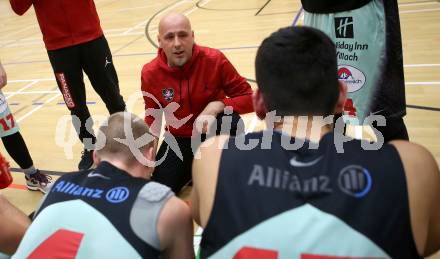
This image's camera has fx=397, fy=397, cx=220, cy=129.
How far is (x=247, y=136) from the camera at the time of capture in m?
1.21

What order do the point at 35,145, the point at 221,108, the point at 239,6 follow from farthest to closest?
1. the point at 239,6
2. the point at 35,145
3. the point at 221,108

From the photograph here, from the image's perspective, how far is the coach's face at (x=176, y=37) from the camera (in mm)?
2484

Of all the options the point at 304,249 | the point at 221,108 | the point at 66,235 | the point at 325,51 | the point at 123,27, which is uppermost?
the point at 325,51

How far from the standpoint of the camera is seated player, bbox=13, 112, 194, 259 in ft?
3.93

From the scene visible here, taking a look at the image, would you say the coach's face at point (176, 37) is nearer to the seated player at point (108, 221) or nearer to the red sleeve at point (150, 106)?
the red sleeve at point (150, 106)

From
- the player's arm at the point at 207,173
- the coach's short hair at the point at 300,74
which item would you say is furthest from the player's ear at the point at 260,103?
the player's arm at the point at 207,173

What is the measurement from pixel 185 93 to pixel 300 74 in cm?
156

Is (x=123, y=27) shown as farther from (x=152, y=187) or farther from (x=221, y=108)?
(x=152, y=187)

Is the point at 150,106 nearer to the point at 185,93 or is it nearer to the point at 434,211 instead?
the point at 185,93

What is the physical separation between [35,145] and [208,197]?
10.8 ft

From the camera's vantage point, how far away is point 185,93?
8.68ft

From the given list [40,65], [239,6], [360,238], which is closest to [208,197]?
[360,238]

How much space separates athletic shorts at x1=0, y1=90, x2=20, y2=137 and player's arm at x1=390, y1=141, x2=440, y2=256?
2.53 m

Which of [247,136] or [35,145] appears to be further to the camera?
[35,145]
